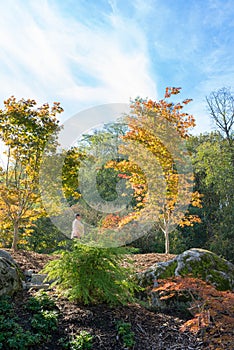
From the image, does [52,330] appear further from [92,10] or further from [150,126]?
[150,126]

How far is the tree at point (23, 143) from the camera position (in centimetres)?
730

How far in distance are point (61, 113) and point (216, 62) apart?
380 centimetres

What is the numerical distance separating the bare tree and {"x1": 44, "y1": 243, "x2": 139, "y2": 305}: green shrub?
35.7 ft

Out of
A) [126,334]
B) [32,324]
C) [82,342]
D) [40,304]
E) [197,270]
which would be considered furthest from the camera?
[197,270]

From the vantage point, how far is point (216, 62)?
7395mm

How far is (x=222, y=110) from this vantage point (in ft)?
45.0

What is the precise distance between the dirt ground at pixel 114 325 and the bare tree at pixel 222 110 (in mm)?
10918

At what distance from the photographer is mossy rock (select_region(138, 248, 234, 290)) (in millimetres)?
4617

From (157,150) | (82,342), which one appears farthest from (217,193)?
(82,342)

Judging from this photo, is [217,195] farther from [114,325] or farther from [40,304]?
[40,304]

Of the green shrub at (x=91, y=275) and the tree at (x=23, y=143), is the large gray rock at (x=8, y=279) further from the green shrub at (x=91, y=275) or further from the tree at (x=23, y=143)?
the tree at (x=23, y=143)

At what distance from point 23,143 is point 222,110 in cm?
938

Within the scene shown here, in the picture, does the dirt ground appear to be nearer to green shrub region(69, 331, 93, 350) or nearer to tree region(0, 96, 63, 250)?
green shrub region(69, 331, 93, 350)

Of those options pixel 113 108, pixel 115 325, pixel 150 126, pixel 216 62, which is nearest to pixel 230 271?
pixel 115 325
